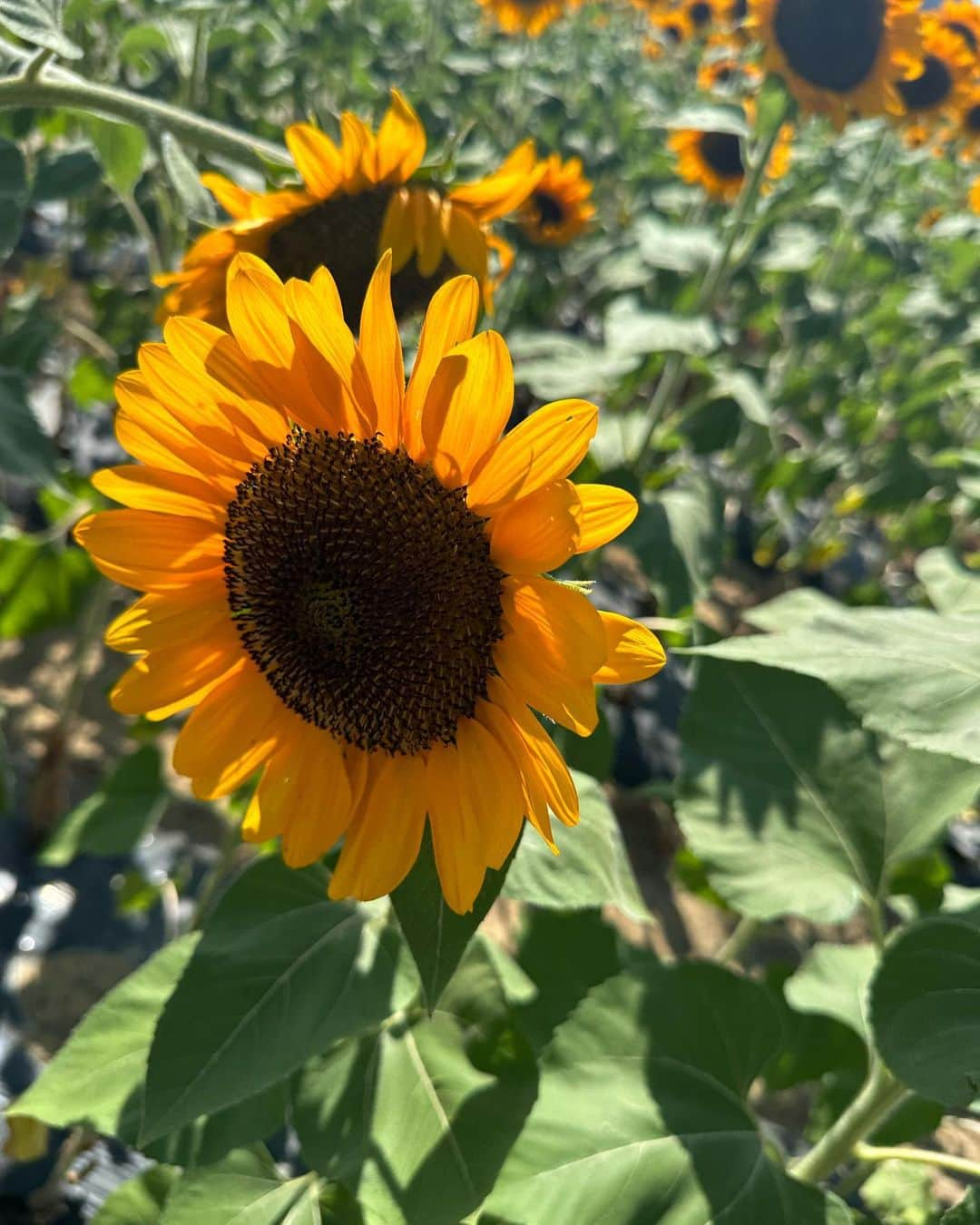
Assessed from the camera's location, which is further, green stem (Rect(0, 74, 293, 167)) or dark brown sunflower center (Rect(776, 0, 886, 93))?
dark brown sunflower center (Rect(776, 0, 886, 93))

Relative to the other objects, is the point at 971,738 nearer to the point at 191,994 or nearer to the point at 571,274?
the point at 191,994

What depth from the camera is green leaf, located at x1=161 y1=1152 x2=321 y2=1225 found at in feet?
2.82

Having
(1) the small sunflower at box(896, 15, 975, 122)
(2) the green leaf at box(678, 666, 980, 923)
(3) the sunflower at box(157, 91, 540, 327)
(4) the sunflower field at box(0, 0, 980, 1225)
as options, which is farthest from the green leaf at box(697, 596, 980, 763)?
(1) the small sunflower at box(896, 15, 975, 122)

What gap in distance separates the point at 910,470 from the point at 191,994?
8.60 feet

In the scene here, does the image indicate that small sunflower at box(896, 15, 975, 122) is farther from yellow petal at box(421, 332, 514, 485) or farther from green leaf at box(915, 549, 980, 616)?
yellow petal at box(421, 332, 514, 485)

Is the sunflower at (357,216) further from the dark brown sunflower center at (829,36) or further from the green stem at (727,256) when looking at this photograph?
the dark brown sunflower center at (829,36)

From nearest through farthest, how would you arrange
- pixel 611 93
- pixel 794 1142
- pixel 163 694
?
1. pixel 163 694
2. pixel 794 1142
3. pixel 611 93

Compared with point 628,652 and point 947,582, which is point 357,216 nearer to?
point 628,652

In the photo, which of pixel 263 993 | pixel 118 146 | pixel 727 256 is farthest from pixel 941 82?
pixel 263 993

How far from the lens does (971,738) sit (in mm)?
647

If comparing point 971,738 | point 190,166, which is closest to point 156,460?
point 190,166

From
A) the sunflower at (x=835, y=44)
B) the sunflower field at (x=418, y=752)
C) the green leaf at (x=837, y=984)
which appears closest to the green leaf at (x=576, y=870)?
the sunflower field at (x=418, y=752)

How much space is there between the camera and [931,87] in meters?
3.04

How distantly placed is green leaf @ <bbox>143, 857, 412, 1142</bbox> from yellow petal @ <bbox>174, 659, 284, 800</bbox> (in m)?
0.14
